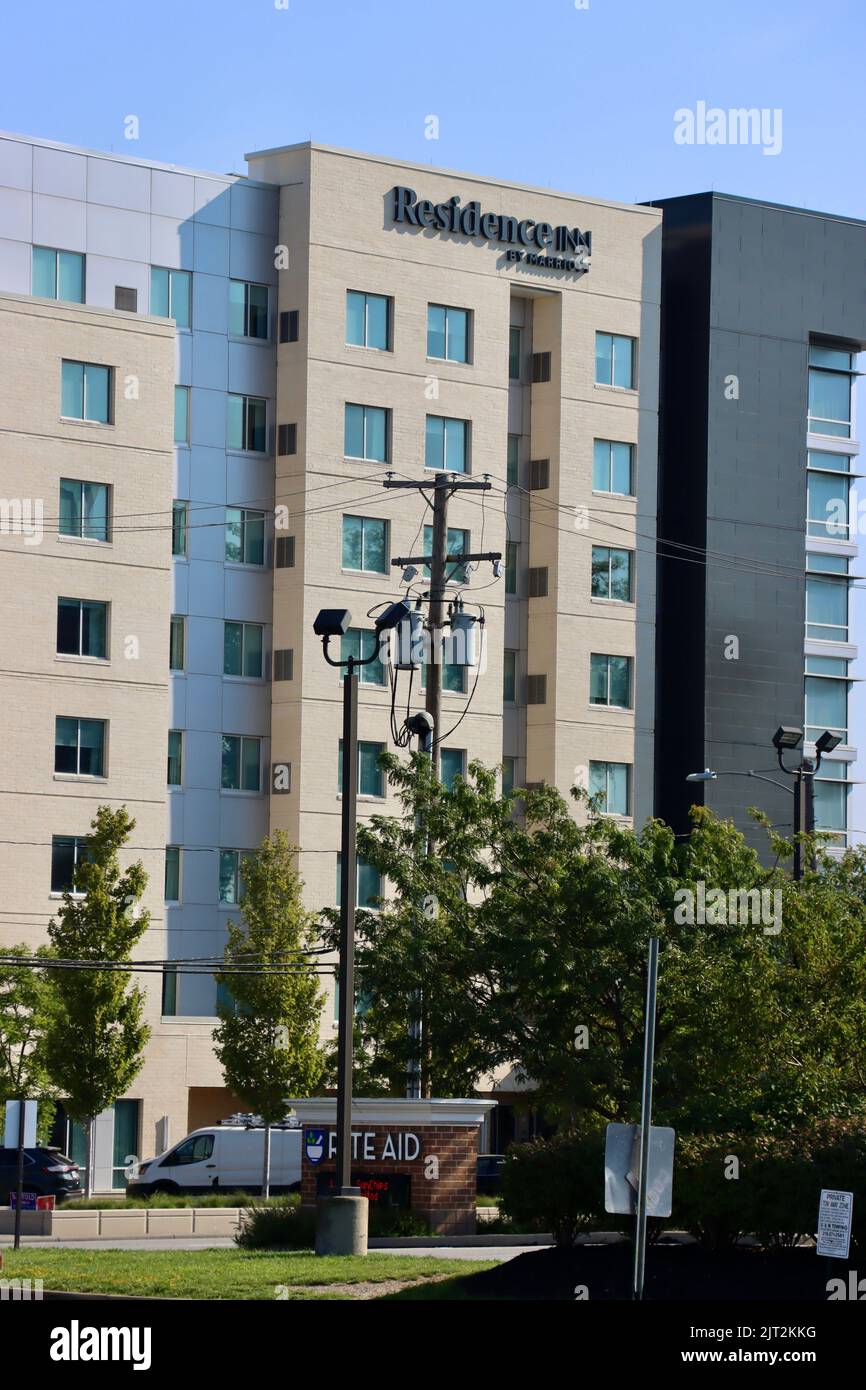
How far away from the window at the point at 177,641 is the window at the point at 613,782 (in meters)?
12.8

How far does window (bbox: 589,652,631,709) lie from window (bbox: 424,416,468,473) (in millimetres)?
7021

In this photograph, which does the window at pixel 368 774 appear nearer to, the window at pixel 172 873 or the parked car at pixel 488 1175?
the window at pixel 172 873

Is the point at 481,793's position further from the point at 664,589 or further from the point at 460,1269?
the point at 664,589

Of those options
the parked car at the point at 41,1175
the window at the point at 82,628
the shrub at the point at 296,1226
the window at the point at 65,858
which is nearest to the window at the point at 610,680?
the window at the point at 82,628

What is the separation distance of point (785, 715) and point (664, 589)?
5.27 metres

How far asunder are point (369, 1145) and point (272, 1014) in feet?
60.7

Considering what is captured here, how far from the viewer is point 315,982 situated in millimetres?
51969

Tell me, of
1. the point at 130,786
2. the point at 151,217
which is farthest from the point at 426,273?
the point at 130,786

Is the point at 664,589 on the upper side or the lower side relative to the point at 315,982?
upper

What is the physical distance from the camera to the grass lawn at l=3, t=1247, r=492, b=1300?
77.0ft

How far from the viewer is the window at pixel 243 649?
6088 centimetres

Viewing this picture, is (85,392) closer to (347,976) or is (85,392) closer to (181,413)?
(181,413)

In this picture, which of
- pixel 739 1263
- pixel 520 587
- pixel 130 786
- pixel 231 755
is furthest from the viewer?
pixel 520 587

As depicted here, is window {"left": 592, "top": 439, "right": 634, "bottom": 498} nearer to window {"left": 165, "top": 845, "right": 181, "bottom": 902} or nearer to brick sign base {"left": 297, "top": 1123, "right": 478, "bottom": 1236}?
window {"left": 165, "top": 845, "right": 181, "bottom": 902}
